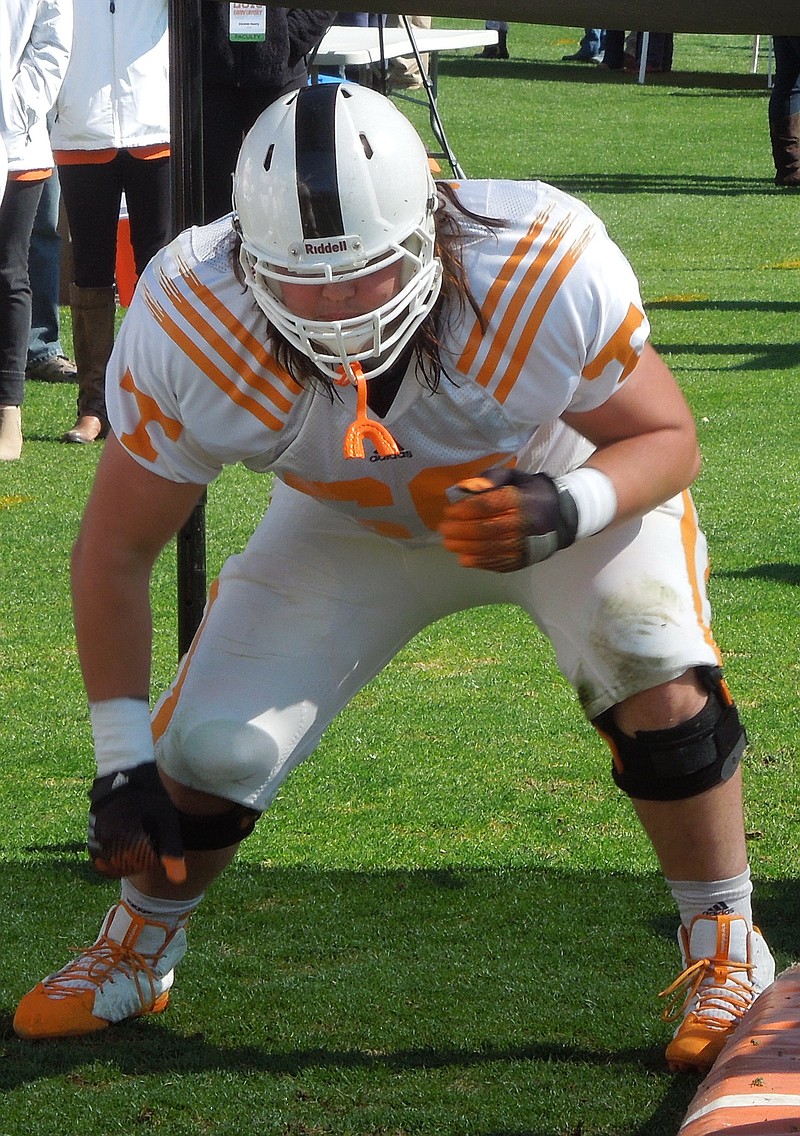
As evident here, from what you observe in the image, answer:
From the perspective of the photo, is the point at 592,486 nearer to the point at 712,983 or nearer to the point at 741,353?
the point at 712,983

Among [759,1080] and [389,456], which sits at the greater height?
[389,456]

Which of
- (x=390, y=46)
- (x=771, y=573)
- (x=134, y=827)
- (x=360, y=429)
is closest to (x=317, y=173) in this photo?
(x=360, y=429)

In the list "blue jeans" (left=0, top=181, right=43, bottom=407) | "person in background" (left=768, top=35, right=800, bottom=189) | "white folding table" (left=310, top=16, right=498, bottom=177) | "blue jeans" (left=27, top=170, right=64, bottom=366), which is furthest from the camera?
"person in background" (left=768, top=35, right=800, bottom=189)

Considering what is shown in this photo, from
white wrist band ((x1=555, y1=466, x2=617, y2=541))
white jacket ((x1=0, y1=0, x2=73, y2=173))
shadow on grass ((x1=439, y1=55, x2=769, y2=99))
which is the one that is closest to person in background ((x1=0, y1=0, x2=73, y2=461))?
white jacket ((x1=0, y1=0, x2=73, y2=173))

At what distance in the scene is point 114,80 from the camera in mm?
6215

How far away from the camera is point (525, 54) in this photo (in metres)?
22.3

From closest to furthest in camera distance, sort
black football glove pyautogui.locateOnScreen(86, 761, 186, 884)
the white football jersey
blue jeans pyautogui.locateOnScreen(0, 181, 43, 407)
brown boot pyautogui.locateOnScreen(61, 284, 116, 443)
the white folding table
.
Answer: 1. the white football jersey
2. black football glove pyautogui.locateOnScreen(86, 761, 186, 884)
3. blue jeans pyautogui.locateOnScreen(0, 181, 43, 407)
4. brown boot pyautogui.locateOnScreen(61, 284, 116, 443)
5. the white folding table

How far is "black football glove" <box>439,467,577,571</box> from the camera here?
2.22 m

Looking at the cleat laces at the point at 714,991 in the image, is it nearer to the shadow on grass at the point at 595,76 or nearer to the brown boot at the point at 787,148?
the brown boot at the point at 787,148

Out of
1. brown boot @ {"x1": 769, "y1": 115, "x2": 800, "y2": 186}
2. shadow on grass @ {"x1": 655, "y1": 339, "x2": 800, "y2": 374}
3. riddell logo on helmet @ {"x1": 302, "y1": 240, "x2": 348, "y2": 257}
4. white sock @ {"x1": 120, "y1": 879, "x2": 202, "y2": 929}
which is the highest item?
riddell logo on helmet @ {"x1": 302, "y1": 240, "x2": 348, "y2": 257}

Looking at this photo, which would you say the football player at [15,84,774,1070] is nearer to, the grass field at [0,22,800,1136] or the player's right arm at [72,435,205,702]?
the player's right arm at [72,435,205,702]

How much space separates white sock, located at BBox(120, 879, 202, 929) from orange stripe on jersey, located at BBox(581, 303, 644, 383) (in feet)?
3.96

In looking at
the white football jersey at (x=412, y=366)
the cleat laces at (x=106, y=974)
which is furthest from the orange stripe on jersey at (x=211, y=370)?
the cleat laces at (x=106, y=974)

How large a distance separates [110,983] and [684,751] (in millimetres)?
1094
